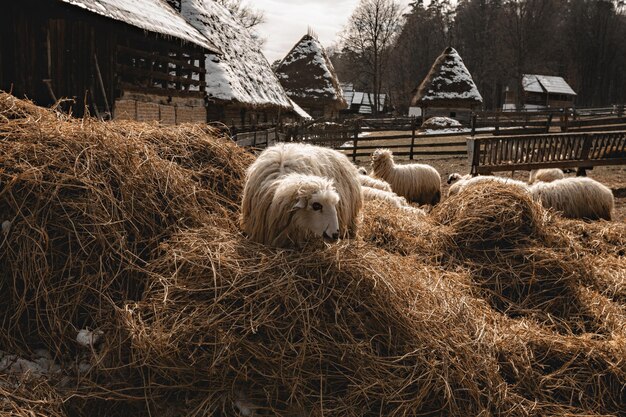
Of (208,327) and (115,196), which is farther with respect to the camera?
(115,196)

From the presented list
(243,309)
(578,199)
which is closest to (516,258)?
(243,309)

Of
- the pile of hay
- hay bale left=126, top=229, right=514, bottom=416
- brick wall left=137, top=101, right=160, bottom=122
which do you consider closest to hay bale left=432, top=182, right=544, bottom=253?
the pile of hay

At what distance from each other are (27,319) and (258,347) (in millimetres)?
1785

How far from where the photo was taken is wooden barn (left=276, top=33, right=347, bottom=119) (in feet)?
112

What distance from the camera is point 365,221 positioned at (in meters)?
5.71

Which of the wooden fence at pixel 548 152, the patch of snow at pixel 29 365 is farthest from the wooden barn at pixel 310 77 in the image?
the patch of snow at pixel 29 365

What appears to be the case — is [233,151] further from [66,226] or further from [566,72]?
[566,72]

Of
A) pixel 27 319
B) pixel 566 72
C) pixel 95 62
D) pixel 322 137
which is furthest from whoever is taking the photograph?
pixel 566 72

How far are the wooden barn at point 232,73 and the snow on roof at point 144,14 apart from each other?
1935mm

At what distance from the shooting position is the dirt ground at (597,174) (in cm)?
1004

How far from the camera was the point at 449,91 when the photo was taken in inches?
1476

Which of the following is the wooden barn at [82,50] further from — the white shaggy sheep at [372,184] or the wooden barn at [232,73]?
the white shaggy sheep at [372,184]

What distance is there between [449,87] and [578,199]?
32.2 m

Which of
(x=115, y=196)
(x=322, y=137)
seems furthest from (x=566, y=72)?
(x=115, y=196)
